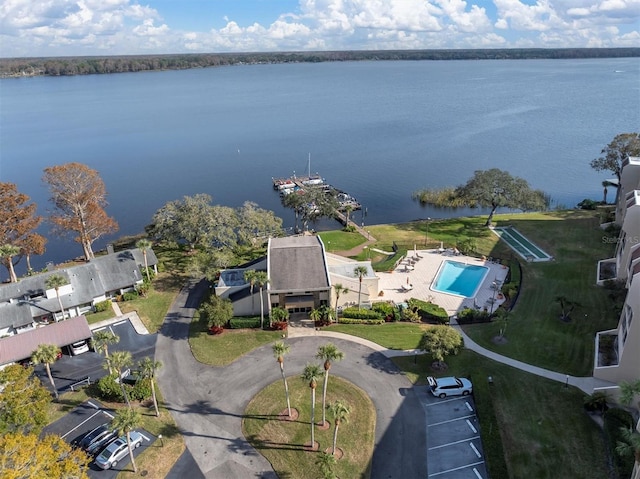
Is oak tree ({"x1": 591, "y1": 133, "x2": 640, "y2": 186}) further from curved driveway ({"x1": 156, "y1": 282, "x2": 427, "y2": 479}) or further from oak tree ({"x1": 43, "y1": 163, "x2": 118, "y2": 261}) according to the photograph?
oak tree ({"x1": 43, "y1": 163, "x2": 118, "y2": 261})

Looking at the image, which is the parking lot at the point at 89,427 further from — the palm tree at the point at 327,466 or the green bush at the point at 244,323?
the green bush at the point at 244,323

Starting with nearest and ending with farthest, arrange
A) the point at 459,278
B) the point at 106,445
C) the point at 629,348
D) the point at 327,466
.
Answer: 1. the point at 327,466
2. the point at 106,445
3. the point at 629,348
4. the point at 459,278

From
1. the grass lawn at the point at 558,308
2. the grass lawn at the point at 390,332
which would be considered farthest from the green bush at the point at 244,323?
the grass lawn at the point at 558,308

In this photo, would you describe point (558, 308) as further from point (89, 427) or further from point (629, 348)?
point (89, 427)

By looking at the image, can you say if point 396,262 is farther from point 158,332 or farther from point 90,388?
point 90,388

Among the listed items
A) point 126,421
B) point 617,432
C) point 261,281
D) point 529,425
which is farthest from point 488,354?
point 126,421

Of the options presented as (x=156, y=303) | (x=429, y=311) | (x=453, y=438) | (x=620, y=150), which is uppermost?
(x=620, y=150)

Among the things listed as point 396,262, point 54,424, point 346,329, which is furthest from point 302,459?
point 396,262
